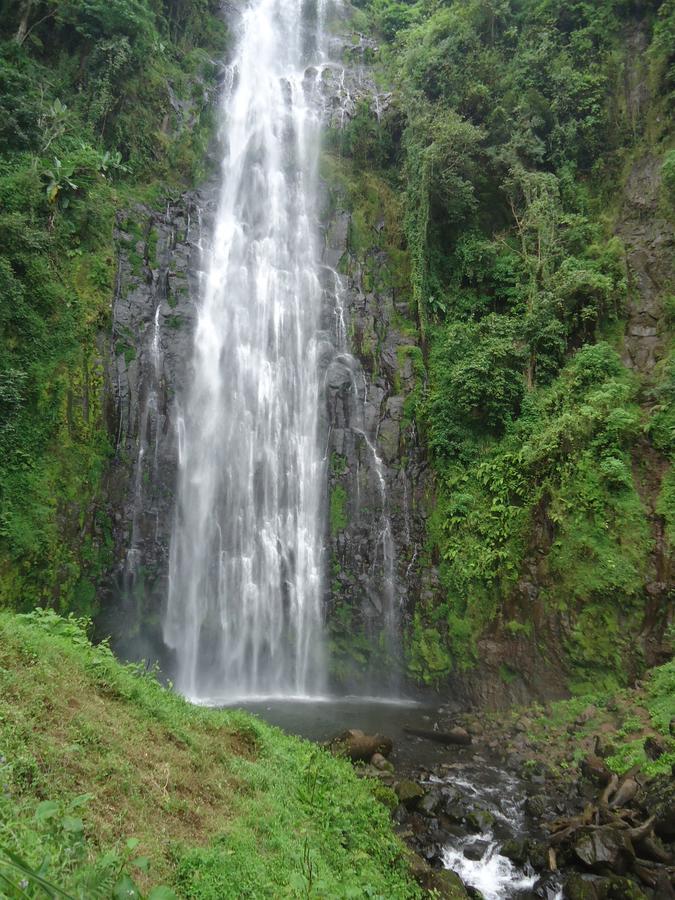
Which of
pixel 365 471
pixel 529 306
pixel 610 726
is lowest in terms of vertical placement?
pixel 610 726

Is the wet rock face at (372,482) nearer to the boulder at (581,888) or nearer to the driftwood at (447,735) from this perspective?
the driftwood at (447,735)

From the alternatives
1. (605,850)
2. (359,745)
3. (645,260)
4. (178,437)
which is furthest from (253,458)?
(645,260)

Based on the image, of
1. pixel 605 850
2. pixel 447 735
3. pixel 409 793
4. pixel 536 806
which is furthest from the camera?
pixel 447 735

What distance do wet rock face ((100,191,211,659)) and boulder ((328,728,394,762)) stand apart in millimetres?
6097

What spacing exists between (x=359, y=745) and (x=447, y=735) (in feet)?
7.65

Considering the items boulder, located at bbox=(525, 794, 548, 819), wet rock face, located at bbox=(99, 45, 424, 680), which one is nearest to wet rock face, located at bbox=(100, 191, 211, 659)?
wet rock face, located at bbox=(99, 45, 424, 680)

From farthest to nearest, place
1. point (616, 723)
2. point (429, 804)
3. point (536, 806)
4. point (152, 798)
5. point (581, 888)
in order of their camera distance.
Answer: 1. point (616, 723)
2. point (536, 806)
3. point (429, 804)
4. point (581, 888)
5. point (152, 798)

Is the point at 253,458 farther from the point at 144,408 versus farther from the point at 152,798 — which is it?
the point at 152,798

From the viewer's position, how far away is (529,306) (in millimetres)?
15102

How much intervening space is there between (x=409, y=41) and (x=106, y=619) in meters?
25.4

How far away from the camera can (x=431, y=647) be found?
13.2 meters

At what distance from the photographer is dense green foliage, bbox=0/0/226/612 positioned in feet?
36.9

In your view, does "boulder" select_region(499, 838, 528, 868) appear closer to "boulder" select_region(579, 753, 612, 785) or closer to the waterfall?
"boulder" select_region(579, 753, 612, 785)

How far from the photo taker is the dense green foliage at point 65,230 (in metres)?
11.2
